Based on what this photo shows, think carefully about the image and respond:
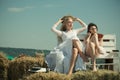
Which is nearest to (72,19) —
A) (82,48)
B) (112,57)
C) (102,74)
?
(82,48)

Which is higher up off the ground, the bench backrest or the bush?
the bench backrest

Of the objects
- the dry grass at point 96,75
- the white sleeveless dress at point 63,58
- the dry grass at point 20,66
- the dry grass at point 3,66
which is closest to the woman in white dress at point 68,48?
the white sleeveless dress at point 63,58

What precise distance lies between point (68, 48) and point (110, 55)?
555mm

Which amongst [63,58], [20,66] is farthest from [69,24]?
[20,66]

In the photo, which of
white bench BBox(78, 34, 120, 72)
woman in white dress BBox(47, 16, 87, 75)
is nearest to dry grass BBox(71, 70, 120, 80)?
woman in white dress BBox(47, 16, 87, 75)

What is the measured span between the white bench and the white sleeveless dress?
0.39m

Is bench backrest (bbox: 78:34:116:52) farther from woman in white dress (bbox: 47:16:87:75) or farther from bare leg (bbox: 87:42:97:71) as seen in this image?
bare leg (bbox: 87:42:97:71)

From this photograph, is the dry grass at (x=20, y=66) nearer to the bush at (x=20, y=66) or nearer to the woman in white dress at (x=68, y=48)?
the bush at (x=20, y=66)

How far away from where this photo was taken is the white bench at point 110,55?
3.61 m

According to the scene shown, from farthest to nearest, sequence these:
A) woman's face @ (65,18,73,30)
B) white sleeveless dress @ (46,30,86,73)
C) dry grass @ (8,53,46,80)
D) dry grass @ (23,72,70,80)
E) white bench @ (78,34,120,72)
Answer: dry grass @ (8,53,46,80) < white bench @ (78,34,120,72) < woman's face @ (65,18,73,30) < white sleeveless dress @ (46,30,86,73) < dry grass @ (23,72,70,80)

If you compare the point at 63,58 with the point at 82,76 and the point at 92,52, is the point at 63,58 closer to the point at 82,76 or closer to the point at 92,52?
the point at 92,52

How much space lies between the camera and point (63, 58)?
10.6 ft

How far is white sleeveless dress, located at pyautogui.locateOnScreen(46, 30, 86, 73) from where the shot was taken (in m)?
3.21

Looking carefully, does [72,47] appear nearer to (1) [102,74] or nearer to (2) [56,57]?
(2) [56,57]
